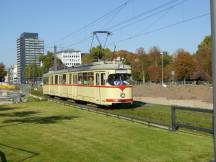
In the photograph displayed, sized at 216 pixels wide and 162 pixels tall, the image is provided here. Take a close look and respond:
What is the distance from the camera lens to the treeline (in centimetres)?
9269

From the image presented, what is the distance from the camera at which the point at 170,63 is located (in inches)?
4680

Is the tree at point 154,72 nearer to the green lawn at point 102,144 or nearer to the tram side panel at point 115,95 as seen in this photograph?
the tram side panel at point 115,95

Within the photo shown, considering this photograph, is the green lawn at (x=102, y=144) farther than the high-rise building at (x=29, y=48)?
No

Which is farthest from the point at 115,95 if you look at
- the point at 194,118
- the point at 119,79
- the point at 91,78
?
the point at 194,118

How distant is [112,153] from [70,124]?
24.0 ft

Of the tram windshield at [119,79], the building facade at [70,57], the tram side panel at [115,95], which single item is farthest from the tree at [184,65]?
the tram side panel at [115,95]

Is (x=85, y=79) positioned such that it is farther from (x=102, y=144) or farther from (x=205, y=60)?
(x=205, y=60)

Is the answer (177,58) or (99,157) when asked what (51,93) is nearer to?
(99,157)

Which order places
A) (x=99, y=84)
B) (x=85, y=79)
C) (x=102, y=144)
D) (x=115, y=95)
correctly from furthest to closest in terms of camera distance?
(x=85, y=79), (x=99, y=84), (x=115, y=95), (x=102, y=144)

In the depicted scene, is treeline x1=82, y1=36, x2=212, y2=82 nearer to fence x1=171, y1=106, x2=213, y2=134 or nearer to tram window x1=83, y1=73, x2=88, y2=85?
tram window x1=83, y1=73, x2=88, y2=85

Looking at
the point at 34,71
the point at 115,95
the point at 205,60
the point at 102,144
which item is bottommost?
the point at 102,144

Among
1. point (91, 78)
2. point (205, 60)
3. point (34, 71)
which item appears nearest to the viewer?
point (91, 78)

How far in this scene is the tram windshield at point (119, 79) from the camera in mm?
26797

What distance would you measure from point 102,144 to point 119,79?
15214 mm
